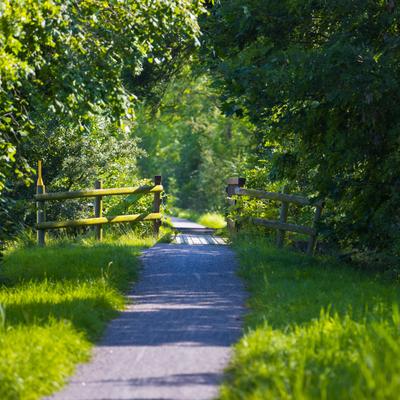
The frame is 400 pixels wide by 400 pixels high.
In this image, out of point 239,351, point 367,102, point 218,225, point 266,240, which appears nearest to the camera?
point 239,351

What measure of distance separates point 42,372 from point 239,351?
1816 mm

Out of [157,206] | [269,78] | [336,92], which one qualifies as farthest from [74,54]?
[157,206]

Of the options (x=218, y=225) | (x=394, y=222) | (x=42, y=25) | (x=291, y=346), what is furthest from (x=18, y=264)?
(x=218, y=225)

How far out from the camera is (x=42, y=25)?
30.3 ft

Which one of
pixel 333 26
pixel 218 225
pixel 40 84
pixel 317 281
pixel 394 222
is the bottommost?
pixel 218 225

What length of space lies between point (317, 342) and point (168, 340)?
5.49 ft

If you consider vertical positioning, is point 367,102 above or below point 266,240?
above

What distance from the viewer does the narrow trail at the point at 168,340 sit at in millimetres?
6359

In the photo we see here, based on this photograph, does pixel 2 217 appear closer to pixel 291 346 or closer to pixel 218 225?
pixel 291 346

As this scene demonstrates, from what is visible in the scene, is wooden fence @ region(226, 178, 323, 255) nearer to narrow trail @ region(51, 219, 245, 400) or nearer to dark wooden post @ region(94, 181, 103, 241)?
narrow trail @ region(51, 219, 245, 400)

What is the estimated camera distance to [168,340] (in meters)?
8.00

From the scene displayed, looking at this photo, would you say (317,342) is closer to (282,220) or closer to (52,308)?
(52,308)

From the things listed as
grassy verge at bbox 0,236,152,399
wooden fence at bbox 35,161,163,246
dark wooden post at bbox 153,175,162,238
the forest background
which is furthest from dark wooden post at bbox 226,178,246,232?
grassy verge at bbox 0,236,152,399

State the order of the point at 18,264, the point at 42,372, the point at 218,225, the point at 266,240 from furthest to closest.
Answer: the point at 218,225 → the point at 266,240 → the point at 18,264 → the point at 42,372
